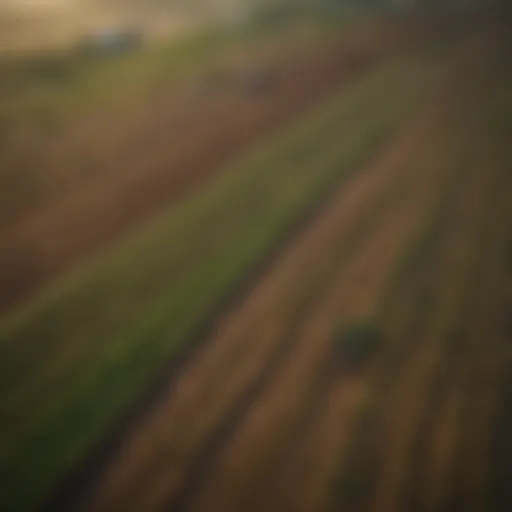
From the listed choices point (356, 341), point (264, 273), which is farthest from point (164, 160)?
point (356, 341)

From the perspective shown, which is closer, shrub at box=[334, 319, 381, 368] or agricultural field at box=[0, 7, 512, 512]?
agricultural field at box=[0, 7, 512, 512]

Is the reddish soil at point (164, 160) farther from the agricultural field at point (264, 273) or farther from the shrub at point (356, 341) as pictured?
the shrub at point (356, 341)

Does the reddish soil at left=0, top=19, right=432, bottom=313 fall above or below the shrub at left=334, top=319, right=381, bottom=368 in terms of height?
above

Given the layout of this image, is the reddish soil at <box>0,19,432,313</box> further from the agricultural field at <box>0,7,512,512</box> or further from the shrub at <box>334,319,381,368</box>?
the shrub at <box>334,319,381,368</box>

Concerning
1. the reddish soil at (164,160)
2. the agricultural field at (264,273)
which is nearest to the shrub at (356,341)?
the agricultural field at (264,273)

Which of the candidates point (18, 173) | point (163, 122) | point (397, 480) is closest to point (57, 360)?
point (18, 173)

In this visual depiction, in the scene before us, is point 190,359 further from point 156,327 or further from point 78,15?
point 78,15

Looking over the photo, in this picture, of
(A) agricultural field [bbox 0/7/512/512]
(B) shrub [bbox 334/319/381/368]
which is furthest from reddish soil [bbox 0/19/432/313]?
(B) shrub [bbox 334/319/381/368]

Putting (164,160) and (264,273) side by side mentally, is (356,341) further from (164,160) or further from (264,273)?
(164,160)
